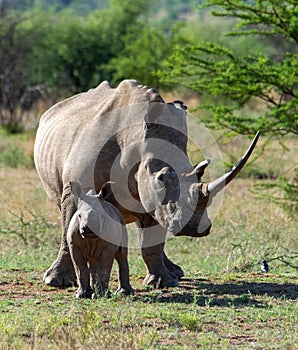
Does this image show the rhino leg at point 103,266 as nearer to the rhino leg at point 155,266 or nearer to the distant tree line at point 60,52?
the rhino leg at point 155,266

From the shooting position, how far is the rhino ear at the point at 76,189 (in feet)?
23.8

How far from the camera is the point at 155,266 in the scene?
311 inches

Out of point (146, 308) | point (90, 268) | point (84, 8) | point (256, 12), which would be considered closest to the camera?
point (146, 308)

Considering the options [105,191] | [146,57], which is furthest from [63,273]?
[146,57]

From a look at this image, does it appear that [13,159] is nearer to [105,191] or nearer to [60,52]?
[60,52]

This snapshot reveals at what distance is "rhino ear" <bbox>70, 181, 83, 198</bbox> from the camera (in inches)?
286

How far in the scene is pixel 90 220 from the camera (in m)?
6.61

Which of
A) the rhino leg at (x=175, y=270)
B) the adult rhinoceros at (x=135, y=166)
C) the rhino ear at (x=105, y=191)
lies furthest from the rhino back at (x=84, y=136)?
the rhino leg at (x=175, y=270)

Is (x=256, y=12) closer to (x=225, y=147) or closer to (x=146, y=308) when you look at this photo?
(x=146, y=308)

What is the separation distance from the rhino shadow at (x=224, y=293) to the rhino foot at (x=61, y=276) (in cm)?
81

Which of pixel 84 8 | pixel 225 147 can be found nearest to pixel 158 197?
pixel 225 147

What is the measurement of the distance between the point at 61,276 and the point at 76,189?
3.12 feet

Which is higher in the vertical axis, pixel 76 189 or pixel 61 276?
pixel 76 189

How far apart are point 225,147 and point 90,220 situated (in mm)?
13851
